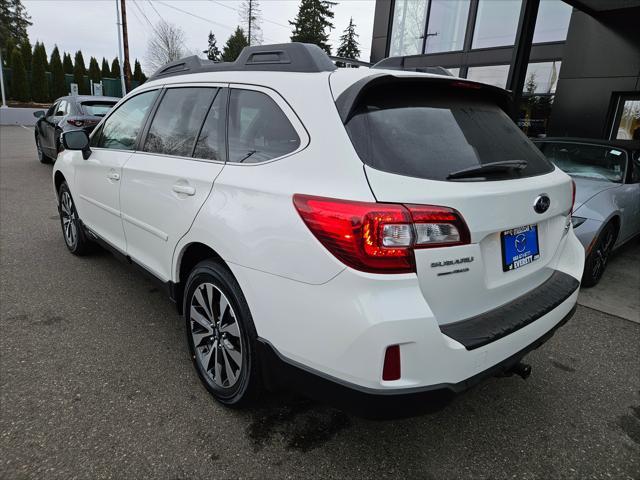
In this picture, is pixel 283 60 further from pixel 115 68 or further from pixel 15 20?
pixel 15 20

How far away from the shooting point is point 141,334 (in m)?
3.07

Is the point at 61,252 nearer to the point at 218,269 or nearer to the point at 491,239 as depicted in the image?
the point at 218,269

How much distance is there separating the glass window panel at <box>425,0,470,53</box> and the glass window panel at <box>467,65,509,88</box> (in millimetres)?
920

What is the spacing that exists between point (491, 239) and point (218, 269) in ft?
4.19

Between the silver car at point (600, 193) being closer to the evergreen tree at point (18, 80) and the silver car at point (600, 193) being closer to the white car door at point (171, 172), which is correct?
the white car door at point (171, 172)

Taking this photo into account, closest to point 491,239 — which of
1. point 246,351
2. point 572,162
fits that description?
point 246,351

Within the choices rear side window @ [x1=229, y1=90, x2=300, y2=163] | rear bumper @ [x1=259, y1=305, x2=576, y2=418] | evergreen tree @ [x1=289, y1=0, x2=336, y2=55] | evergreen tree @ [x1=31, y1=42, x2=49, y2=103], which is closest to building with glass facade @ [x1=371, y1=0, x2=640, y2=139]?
rear side window @ [x1=229, y1=90, x2=300, y2=163]

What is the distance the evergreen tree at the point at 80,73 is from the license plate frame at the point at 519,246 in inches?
1405

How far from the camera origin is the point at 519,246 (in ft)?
6.44

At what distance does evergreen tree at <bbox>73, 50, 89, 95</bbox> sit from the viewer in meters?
31.3

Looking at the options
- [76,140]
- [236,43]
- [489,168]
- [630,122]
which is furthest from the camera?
[236,43]

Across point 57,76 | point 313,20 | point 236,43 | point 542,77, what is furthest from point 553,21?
point 236,43

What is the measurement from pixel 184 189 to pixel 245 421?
4.19ft

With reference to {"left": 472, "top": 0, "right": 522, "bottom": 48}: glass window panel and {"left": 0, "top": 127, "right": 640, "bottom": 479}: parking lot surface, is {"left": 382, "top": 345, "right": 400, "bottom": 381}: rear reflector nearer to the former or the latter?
{"left": 0, "top": 127, "right": 640, "bottom": 479}: parking lot surface
